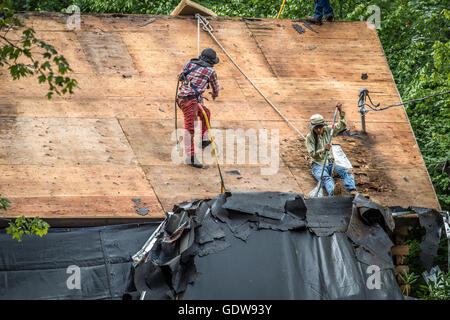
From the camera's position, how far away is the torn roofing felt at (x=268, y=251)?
5910mm

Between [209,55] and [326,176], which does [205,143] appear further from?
[326,176]

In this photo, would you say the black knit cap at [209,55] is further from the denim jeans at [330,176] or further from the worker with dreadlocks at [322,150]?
the denim jeans at [330,176]

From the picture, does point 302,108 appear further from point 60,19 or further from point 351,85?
point 60,19

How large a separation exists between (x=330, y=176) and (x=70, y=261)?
331cm

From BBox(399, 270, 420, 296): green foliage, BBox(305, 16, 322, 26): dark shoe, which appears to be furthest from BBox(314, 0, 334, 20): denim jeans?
BBox(399, 270, 420, 296): green foliage

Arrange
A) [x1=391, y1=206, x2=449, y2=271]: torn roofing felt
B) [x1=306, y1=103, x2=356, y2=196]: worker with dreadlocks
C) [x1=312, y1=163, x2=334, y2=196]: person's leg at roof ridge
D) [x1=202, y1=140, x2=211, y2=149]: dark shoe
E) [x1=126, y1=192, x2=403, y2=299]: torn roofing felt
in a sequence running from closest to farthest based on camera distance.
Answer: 1. [x1=126, y1=192, x2=403, y2=299]: torn roofing felt
2. [x1=391, y1=206, x2=449, y2=271]: torn roofing felt
3. [x1=312, y1=163, x2=334, y2=196]: person's leg at roof ridge
4. [x1=306, y1=103, x2=356, y2=196]: worker with dreadlocks
5. [x1=202, y1=140, x2=211, y2=149]: dark shoe

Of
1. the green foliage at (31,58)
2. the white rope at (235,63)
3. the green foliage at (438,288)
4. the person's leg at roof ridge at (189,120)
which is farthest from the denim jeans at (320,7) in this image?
the green foliage at (31,58)

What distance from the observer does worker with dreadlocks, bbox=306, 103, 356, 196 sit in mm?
7984

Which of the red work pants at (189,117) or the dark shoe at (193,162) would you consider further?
the dark shoe at (193,162)

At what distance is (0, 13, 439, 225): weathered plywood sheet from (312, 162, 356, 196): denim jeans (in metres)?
0.21

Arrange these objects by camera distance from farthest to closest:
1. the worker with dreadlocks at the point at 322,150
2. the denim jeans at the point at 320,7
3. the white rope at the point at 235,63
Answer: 1. the denim jeans at the point at 320,7
2. the white rope at the point at 235,63
3. the worker with dreadlocks at the point at 322,150

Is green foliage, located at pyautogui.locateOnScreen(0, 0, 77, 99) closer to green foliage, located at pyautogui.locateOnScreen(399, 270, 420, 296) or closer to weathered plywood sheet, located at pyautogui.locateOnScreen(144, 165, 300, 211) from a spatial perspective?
weathered plywood sheet, located at pyautogui.locateOnScreen(144, 165, 300, 211)

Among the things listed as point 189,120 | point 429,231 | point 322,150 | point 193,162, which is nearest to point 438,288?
point 429,231

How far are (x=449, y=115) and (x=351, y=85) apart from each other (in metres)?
1.84
